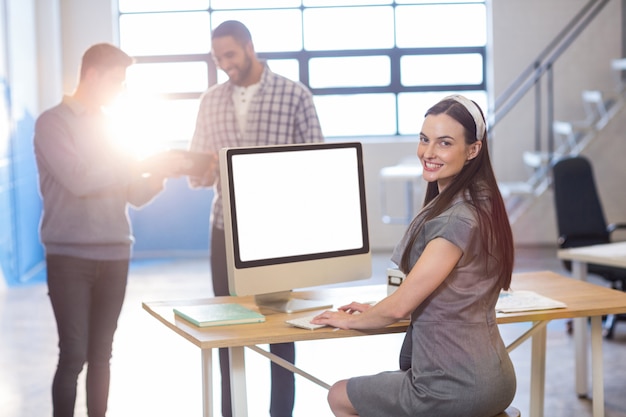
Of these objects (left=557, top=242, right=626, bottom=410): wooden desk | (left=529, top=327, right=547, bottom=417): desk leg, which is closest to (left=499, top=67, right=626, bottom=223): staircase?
(left=557, top=242, right=626, bottom=410): wooden desk

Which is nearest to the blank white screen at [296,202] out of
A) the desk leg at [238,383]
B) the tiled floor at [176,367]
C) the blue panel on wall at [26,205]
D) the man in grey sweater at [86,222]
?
the desk leg at [238,383]

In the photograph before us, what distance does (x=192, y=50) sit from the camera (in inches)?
362

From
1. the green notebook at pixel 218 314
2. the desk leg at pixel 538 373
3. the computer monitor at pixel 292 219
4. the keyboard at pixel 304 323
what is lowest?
the desk leg at pixel 538 373

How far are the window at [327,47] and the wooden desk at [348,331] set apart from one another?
19.8 ft

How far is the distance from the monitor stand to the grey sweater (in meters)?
0.65

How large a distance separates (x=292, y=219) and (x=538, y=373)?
1.12 metres

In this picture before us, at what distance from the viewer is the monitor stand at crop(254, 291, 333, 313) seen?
2.85 meters

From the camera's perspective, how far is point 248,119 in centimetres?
371

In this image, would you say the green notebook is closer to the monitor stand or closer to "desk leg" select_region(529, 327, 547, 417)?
the monitor stand

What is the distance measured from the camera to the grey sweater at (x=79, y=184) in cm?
317

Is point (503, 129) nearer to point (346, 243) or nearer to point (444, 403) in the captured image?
point (346, 243)

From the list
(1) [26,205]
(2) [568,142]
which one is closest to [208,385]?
(1) [26,205]

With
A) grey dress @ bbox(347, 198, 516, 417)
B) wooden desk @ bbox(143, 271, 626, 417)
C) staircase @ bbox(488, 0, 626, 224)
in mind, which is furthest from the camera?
staircase @ bbox(488, 0, 626, 224)

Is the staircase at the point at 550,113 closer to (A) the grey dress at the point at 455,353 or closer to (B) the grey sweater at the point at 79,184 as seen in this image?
(B) the grey sweater at the point at 79,184
